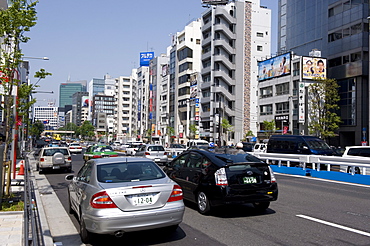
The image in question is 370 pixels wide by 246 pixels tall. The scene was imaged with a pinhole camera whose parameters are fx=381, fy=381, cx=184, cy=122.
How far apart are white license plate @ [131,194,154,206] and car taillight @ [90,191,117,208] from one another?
13.4 inches

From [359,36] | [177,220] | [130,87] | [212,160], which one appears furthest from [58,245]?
[130,87]

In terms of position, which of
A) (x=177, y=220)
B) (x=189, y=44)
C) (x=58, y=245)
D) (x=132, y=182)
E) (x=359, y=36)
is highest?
(x=189, y=44)

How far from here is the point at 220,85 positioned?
238 feet

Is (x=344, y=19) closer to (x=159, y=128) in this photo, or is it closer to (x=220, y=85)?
(x=220, y=85)

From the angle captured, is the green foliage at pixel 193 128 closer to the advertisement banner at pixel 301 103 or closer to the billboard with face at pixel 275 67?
the billboard with face at pixel 275 67

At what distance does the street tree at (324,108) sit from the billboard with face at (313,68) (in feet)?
7.32

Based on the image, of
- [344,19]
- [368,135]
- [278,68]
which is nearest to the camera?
[368,135]

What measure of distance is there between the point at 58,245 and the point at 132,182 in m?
1.73

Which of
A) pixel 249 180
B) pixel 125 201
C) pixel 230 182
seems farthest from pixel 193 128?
pixel 125 201

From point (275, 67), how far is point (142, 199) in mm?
61177

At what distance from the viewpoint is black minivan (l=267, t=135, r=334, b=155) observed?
2461 cm

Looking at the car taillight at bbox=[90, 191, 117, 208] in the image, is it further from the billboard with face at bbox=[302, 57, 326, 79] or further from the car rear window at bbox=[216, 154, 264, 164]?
the billboard with face at bbox=[302, 57, 326, 79]

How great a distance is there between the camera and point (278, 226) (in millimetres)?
7910

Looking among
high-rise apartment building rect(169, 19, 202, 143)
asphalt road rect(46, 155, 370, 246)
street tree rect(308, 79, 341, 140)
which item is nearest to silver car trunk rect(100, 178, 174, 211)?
asphalt road rect(46, 155, 370, 246)
